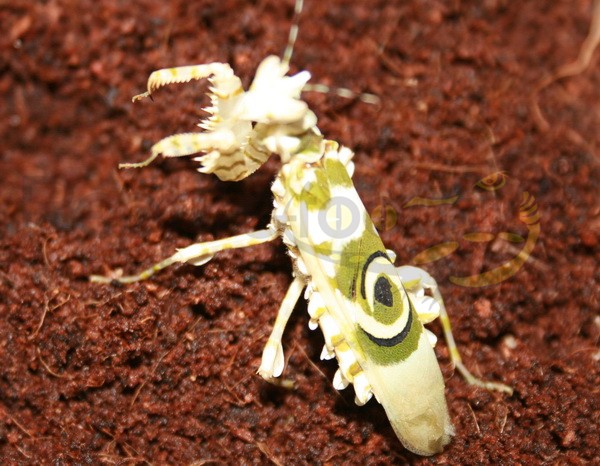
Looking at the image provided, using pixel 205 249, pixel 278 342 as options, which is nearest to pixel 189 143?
pixel 205 249

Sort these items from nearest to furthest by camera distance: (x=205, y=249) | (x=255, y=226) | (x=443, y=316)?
(x=205, y=249)
(x=443, y=316)
(x=255, y=226)

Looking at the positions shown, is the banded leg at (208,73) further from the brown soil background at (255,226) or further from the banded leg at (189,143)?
the brown soil background at (255,226)

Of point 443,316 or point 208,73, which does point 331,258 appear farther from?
point 208,73

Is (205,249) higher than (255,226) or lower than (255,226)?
higher

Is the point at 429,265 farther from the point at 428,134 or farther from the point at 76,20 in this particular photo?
the point at 76,20

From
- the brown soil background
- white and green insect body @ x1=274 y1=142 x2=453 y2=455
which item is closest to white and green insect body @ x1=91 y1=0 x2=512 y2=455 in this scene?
white and green insect body @ x1=274 y1=142 x2=453 y2=455
